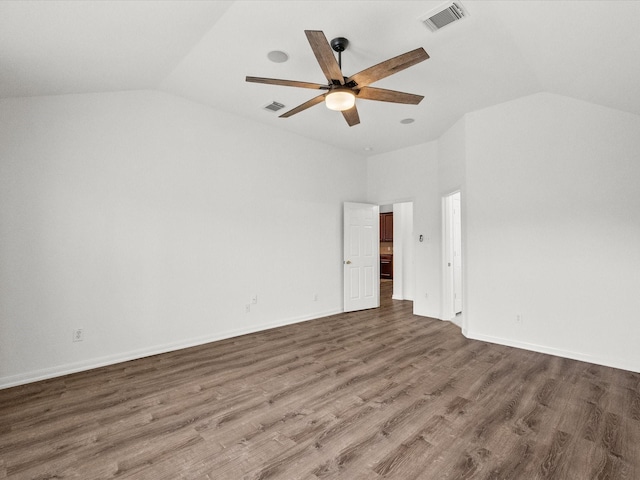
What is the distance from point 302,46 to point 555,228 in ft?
12.0

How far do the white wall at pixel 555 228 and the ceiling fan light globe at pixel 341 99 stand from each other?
2657mm

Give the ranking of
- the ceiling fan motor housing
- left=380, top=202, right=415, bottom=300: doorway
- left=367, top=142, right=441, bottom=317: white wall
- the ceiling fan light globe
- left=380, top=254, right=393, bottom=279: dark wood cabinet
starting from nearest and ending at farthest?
the ceiling fan light globe, the ceiling fan motor housing, left=367, top=142, right=441, bottom=317: white wall, left=380, top=202, right=415, bottom=300: doorway, left=380, top=254, right=393, bottom=279: dark wood cabinet

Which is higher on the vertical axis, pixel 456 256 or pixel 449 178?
pixel 449 178

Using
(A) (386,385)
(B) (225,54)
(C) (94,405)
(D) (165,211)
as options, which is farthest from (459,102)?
(C) (94,405)

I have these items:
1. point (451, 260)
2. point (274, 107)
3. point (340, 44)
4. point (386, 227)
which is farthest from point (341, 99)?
point (386, 227)

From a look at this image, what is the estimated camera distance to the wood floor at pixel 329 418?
1.96 metres

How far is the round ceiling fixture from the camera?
3133 mm

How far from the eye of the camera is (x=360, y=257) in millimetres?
6492

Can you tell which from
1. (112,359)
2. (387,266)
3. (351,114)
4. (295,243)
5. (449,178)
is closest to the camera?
(351,114)

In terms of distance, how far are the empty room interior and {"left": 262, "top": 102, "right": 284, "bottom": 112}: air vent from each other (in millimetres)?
105

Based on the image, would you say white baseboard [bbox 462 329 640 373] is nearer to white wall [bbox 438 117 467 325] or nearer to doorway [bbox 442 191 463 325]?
white wall [bbox 438 117 467 325]

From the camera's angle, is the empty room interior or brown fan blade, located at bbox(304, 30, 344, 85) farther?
the empty room interior

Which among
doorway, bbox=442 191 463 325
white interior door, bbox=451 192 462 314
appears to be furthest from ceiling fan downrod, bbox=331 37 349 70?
white interior door, bbox=451 192 462 314

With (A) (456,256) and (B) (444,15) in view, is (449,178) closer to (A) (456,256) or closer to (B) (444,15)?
(A) (456,256)
